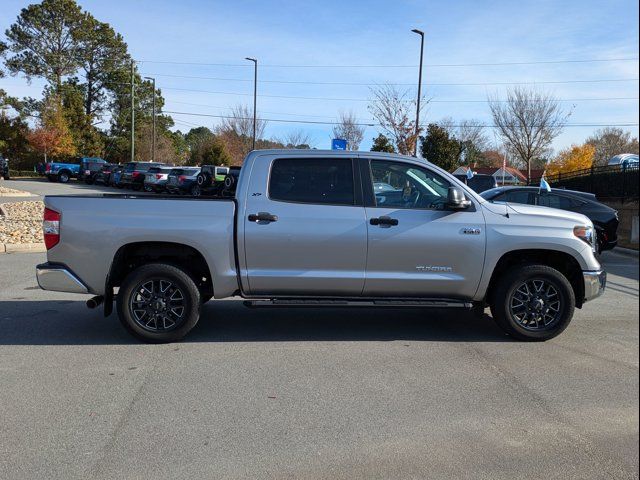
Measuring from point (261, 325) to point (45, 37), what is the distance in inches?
2352

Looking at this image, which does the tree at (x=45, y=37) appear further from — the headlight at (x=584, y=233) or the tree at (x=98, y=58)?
the headlight at (x=584, y=233)

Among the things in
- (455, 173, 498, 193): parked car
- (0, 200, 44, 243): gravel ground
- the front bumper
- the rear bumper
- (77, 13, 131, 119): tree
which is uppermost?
(77, 13, 131, 119): tree

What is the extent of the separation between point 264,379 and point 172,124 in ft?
224

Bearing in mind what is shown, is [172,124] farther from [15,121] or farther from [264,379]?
[264,379]

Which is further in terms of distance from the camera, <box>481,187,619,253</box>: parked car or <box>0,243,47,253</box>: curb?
<box>481,187,619,253</box>: parked car

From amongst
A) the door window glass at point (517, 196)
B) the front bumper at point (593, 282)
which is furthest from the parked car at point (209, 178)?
the front bumper at point (593, 282)

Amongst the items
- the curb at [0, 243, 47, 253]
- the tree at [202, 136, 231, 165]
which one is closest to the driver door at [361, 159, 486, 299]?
the curb at [0, 243, 47, 253]

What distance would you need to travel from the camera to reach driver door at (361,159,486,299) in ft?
18.4

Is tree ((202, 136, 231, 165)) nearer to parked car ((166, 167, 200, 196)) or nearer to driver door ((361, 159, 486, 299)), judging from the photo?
parked car ((166, 167, 200, 196))

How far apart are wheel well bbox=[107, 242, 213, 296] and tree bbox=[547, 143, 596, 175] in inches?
2062

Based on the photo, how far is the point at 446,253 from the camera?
5.64 metres

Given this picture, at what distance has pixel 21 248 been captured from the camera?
12.1 m

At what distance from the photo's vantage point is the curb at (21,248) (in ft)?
39.5

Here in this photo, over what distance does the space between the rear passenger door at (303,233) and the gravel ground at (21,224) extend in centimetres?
917
